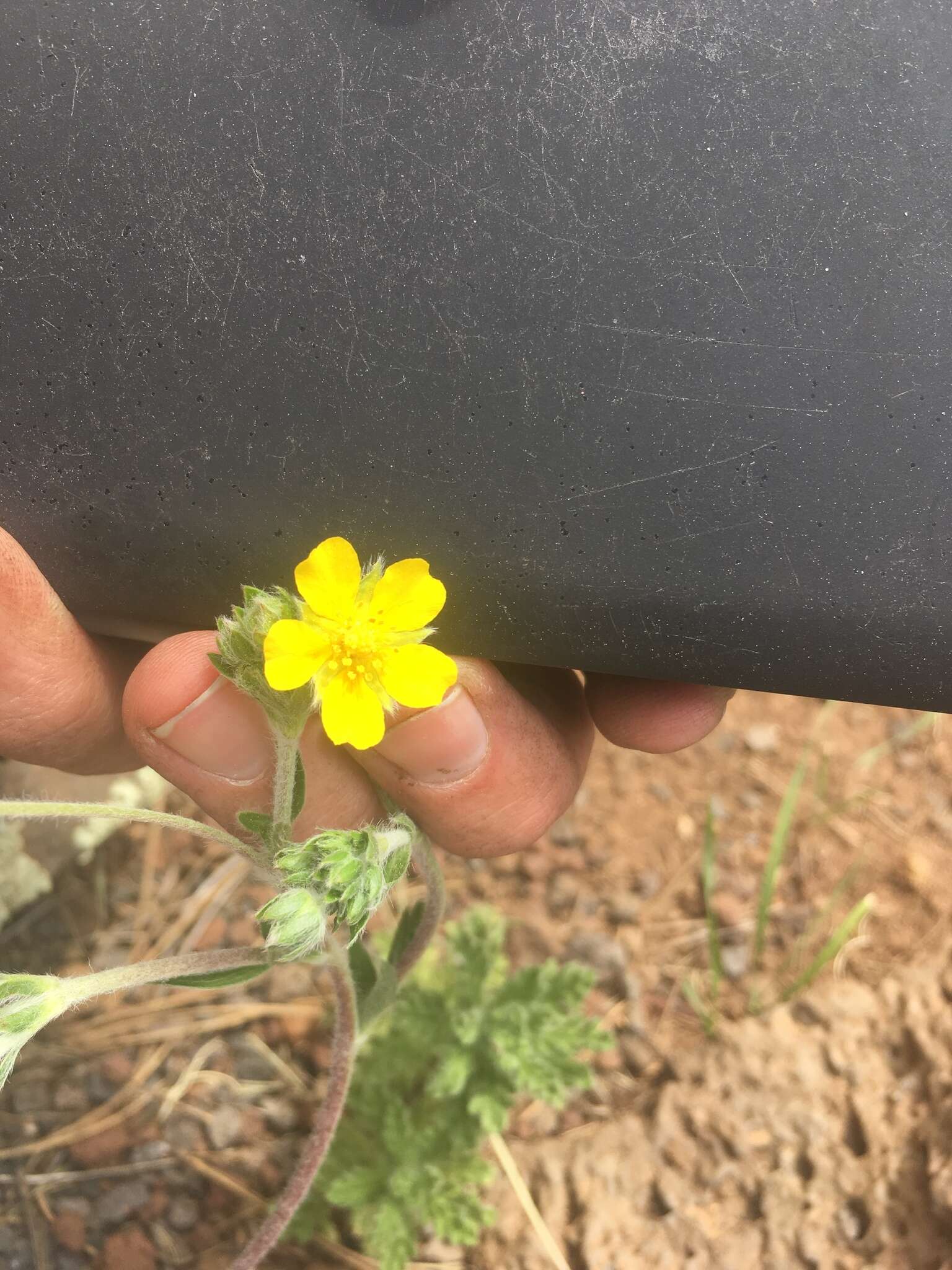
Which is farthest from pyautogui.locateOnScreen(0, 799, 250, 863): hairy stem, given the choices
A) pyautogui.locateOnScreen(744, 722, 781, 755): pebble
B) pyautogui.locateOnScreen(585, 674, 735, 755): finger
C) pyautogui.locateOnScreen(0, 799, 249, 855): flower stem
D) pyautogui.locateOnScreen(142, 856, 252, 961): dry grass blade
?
pyautogui.locateOnScreen(744, 722, 781, 755): pebble

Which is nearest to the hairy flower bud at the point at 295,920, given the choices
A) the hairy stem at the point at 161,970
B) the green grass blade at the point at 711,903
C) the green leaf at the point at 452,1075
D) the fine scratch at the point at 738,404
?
the hairy stem at the point at 161,970

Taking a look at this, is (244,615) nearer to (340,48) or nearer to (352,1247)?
(340,48)

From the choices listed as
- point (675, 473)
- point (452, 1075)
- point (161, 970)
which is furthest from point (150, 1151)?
point (675, 473)

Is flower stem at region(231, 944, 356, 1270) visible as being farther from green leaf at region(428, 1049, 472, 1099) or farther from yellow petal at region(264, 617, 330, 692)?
yellow petal at region(264, 617, 330, 692)

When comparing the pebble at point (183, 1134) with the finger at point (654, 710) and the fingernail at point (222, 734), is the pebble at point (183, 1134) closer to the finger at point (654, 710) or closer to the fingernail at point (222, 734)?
the fingernail at point (222, 734)

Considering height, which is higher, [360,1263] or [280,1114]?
[280,1114]

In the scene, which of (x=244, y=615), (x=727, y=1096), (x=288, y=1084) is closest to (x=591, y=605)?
(x=244, y=615)

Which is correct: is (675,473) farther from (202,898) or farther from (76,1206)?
(76,1206)
